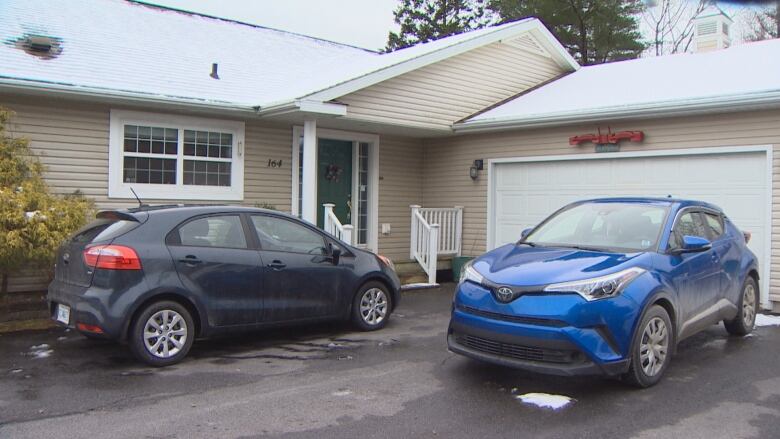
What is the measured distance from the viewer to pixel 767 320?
8.23 m

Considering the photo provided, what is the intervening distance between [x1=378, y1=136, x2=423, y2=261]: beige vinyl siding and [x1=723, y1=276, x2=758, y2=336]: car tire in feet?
Result: 22.2

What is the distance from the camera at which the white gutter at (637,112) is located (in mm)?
8836

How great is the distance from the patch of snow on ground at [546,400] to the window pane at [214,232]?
3.15 metres

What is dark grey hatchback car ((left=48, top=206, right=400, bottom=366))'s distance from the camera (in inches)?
225

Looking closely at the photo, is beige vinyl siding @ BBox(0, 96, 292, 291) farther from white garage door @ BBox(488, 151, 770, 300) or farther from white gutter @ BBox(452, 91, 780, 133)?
white garage door @ BBox(488, 151, 770, 300)

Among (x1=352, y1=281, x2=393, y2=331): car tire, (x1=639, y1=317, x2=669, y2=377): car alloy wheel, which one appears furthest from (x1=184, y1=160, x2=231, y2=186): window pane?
(x1=639, y1=317, x2=669, y2=377): car alloy wheel

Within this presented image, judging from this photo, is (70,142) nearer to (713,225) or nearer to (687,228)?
(687,228)

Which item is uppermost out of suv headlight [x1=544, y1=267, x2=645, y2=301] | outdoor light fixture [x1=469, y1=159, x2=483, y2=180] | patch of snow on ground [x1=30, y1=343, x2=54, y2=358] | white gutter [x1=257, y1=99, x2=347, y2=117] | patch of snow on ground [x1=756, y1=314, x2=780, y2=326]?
white gutter [x1=257, y1=99, x2=347, y2=117]

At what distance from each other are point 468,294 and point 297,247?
2.33 meters

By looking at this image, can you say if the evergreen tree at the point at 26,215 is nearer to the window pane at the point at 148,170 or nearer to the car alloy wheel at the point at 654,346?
the window pane at the point at 148,170

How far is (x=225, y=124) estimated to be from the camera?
34.9 ft

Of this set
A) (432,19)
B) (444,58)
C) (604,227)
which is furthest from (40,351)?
(432,19)

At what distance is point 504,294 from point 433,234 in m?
6.44

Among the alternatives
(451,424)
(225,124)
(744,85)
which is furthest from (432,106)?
(451,424)
